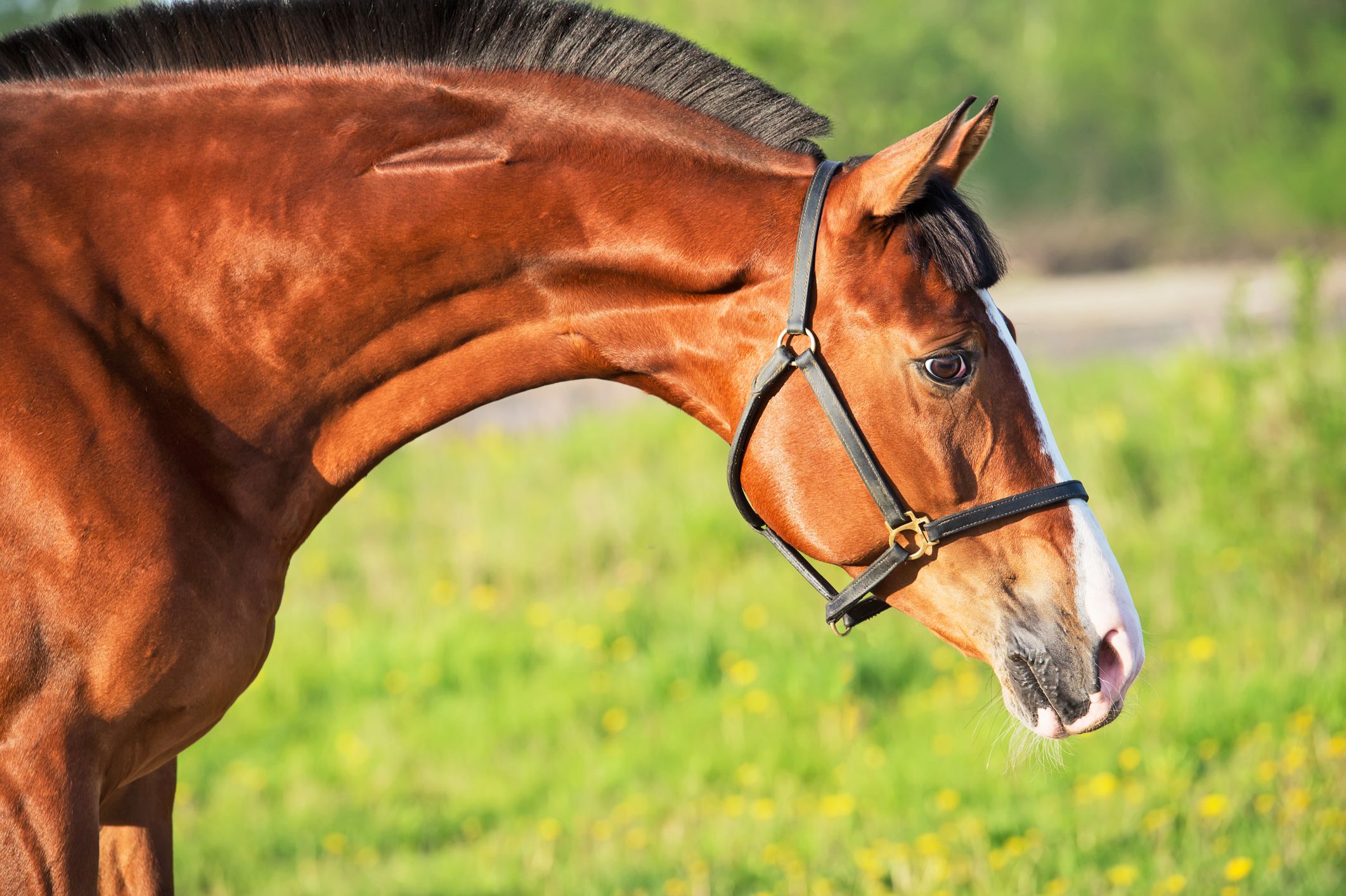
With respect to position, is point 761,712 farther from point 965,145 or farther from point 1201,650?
point 965,145

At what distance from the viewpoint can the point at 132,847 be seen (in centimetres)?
238

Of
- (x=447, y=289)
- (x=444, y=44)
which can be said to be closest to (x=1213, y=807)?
(x=447, y=289)

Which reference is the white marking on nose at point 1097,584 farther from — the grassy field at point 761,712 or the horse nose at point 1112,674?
the grassy field at point 761,712

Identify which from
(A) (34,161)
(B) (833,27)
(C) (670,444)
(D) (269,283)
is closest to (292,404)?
(D) (269,283)

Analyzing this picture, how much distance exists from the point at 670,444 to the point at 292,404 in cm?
693

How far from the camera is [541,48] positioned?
7.81ft

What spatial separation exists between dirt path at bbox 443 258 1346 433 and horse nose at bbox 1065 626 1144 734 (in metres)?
4.95

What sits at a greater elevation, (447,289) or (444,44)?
(444,44)

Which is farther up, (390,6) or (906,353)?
(390,6)

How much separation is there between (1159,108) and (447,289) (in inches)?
1094

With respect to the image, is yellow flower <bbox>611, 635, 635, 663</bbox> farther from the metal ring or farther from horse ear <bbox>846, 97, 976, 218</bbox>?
horse ear <bbox>846, 97, 976, 218</bbox>

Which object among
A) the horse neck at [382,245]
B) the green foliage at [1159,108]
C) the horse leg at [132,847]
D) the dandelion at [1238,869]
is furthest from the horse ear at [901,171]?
the green foliage at [1159,108]

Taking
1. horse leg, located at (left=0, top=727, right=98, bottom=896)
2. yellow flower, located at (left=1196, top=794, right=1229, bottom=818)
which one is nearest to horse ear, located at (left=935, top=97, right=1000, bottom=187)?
horse leg, located at (left=0, top=727, right=98, bottom=896)

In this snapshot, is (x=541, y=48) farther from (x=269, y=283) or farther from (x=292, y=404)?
(x=292, y=404)
